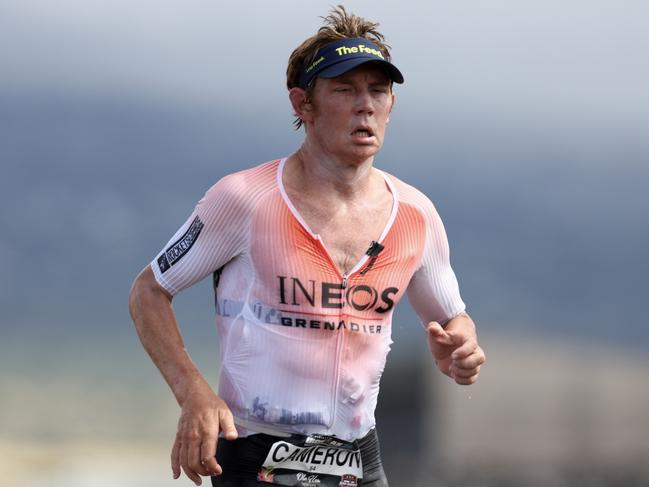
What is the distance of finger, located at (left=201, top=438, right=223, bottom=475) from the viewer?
17.4 ft

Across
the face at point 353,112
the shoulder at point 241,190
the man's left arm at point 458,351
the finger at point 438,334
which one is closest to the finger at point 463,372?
the man's left arm at point 458,351

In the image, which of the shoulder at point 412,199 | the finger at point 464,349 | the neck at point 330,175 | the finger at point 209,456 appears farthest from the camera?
the shoulder at point 412,199

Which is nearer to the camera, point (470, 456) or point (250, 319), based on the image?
point (250, 319)

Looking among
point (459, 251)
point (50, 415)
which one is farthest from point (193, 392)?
point (459, 251)

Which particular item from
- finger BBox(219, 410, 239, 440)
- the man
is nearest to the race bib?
the man

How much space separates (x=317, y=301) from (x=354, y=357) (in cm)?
26

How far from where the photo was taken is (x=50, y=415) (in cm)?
2000

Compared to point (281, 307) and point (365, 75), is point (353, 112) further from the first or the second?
point (281, 307)

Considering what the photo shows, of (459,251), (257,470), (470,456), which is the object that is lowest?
(257,470)

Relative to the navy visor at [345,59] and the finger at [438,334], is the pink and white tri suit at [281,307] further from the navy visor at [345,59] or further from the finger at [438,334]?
the navy visor at [345,59]

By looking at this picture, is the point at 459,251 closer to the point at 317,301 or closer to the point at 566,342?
the point at 566,342

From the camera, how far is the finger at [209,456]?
529cm

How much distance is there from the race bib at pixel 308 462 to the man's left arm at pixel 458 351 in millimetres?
496

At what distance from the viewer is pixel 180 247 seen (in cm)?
579
